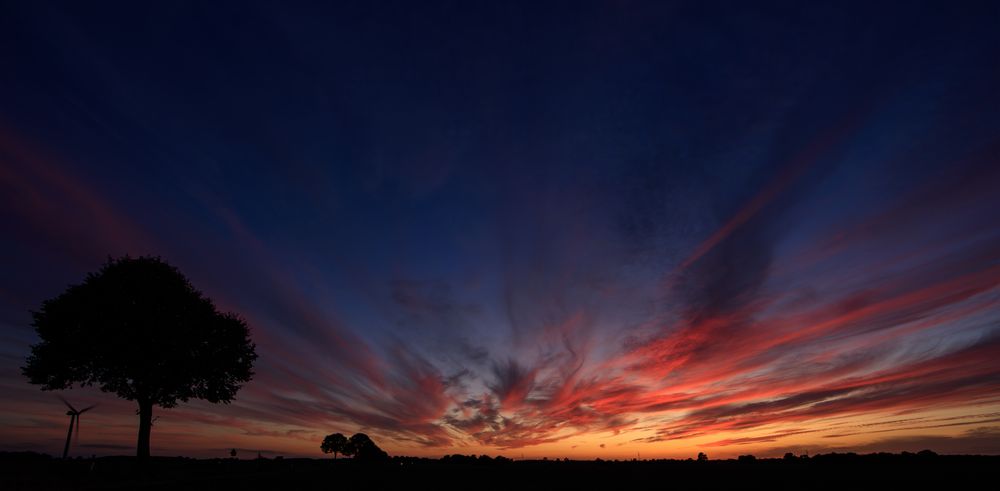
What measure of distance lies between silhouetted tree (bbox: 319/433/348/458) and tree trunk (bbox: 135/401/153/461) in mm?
155795

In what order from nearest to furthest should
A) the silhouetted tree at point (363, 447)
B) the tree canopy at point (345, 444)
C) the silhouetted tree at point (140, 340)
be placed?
the silhouetted tree at point (140, 340)
the silhouetted tree at point (363, 447)
the tree canopy at point (345, 444)

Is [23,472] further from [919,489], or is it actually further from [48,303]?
[919,489]

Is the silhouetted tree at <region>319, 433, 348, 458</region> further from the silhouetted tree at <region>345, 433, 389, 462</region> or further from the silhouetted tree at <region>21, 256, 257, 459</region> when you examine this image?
the silhouetted tree at <region>21, 256, 257, 459</region>

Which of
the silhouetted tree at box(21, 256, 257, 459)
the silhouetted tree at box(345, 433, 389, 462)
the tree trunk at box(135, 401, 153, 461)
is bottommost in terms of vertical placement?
the silhouetted tree at box(345, 433, 389, 462)

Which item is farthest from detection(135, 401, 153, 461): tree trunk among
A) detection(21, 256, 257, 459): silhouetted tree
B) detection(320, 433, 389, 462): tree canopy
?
detection(320, 433, 389, 462): tree canopy

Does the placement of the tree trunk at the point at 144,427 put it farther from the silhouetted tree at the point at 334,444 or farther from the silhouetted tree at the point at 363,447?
the silhouetted tree at the point at 334,444

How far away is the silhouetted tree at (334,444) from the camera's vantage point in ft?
616

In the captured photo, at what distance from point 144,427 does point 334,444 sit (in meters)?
157

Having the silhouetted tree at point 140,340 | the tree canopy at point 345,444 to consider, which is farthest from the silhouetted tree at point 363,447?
the silhouetted tree at point 140,340

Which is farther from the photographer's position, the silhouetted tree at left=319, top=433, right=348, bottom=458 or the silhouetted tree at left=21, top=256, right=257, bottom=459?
the silhouetted tree at left=319, top=433, right=348, bottom=458

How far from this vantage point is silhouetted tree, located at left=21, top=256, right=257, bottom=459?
44.7 meters

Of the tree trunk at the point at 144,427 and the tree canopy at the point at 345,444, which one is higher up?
the tree trunk at the point at 144,427

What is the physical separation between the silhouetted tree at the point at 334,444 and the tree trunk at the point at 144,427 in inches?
6134

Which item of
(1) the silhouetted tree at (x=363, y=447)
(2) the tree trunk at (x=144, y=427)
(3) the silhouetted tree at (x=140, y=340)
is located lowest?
(1) the silhouetted tree at (x=363, y=447)
